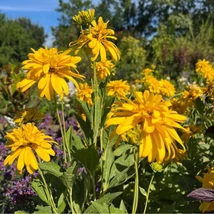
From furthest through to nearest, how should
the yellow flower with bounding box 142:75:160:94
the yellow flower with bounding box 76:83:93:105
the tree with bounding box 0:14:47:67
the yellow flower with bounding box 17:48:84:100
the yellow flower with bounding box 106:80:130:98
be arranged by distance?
1. the tree with bounding box 0:14:47:67
2. the yellow flower with bounding box 142:75:160:94
3. the yellow flower with bounding box 106:80:130:98
4. the yellow flower with bounding box 76:83:93:105
5. the yellow flower with bounding box 17:48:84:100

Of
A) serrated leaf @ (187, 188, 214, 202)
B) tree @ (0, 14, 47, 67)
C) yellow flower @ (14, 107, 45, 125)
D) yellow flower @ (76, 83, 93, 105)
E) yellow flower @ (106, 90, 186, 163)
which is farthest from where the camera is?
tree @ (0, 14, 47, 67)

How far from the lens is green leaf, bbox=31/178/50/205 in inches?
55.8

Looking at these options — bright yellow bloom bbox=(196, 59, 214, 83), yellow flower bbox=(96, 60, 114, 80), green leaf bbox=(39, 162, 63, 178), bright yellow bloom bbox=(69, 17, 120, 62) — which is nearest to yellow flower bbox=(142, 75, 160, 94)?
bright yellow bloom bbox=(196, 59, 214, 83)

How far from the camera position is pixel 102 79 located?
5.57ft

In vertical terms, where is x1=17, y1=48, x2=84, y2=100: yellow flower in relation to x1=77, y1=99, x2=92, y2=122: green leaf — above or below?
above

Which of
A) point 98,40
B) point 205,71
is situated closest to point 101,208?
point 98,40

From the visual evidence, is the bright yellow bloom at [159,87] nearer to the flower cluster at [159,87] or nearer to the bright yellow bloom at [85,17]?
the flower cluster at [159,87]

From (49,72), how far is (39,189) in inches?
16.3

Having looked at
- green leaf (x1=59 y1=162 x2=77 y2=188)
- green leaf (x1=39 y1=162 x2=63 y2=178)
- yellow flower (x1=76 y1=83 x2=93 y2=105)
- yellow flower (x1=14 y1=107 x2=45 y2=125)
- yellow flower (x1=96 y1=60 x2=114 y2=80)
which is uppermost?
yellow flower (x1=96 y1=60 x2=114 y2=80)

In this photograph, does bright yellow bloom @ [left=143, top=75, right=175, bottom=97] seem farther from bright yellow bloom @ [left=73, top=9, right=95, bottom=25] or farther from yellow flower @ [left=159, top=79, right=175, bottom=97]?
bright yellow bloom @ [left=73, top=9, right=95, bottom=25]

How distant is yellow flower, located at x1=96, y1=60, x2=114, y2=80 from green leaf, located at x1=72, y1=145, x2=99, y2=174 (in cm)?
36

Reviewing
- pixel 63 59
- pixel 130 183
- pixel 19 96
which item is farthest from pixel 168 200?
pixel 19 96

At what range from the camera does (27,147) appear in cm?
126

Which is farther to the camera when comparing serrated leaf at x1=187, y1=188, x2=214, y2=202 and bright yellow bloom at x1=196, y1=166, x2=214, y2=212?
bright yellow bloom at x1=196, y1=166, x2=214, y2=212
